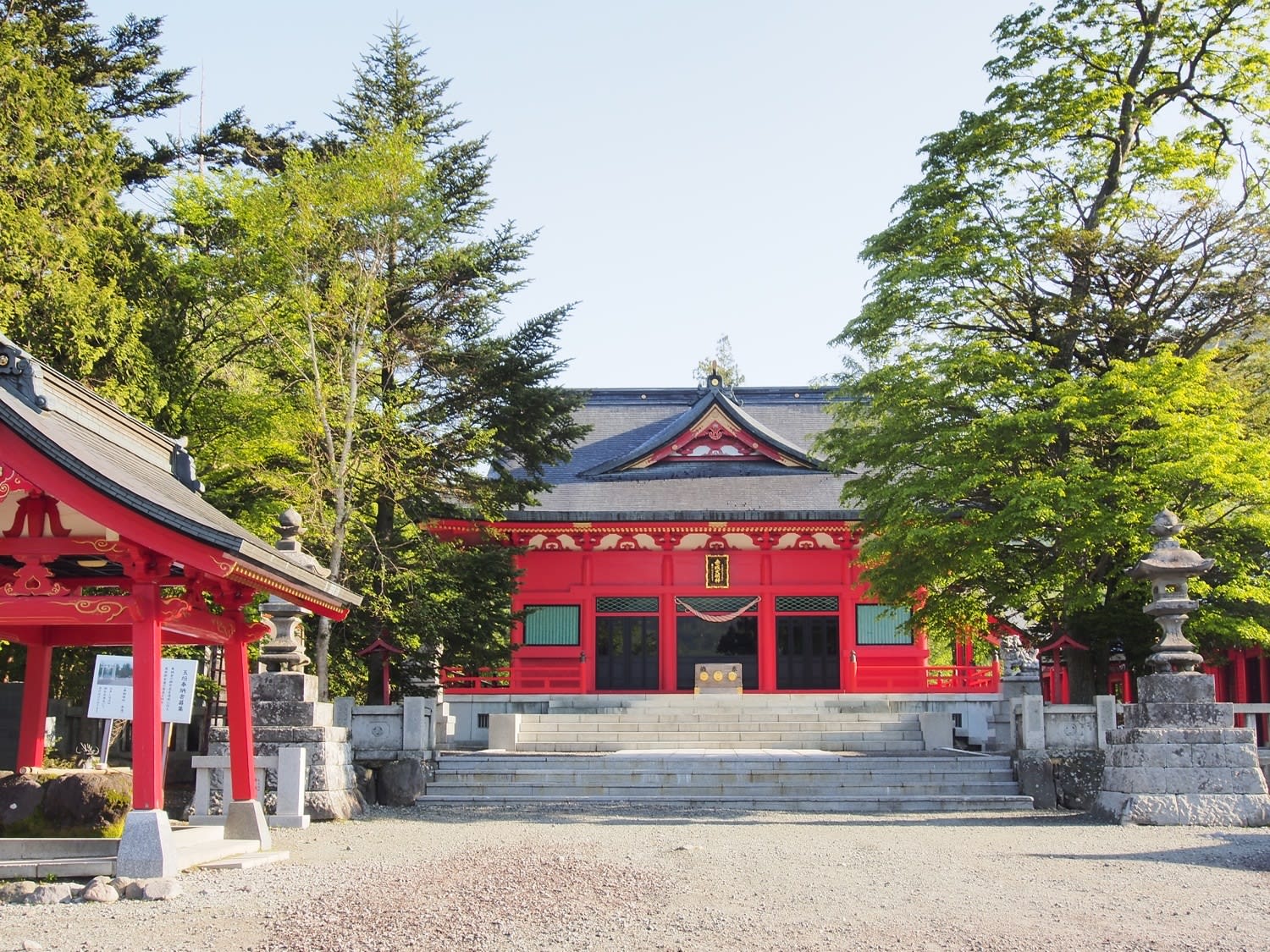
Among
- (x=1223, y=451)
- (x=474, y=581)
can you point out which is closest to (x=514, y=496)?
(x=474, y=581)

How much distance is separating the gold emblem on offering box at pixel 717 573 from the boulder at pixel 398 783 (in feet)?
35.9

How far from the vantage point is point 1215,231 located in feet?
54.2

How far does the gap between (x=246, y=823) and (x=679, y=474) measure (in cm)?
1754

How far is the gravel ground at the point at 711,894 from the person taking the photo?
273 inches

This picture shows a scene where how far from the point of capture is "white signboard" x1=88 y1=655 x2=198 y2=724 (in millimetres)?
10039

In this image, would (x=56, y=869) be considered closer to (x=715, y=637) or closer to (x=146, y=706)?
(x=146, y=706)

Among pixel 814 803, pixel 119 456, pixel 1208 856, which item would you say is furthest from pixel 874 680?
pixel 119 456

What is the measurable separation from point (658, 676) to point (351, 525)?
31.1 ft

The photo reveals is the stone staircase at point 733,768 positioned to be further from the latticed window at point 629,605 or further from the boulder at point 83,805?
the boulder at point 83,805

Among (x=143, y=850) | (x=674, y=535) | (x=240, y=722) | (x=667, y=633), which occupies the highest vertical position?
(x=674, y=535)

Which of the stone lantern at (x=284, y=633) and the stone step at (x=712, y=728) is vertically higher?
the stone lantern at (x=284, y=633)

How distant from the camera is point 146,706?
8.84 metres

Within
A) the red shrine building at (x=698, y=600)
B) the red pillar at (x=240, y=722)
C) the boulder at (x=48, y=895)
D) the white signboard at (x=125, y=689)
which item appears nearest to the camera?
the boulder at (x=48, y=895)

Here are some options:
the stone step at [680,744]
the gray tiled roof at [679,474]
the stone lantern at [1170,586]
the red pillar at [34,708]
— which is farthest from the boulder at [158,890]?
the gray tiled roof at [679,474]
